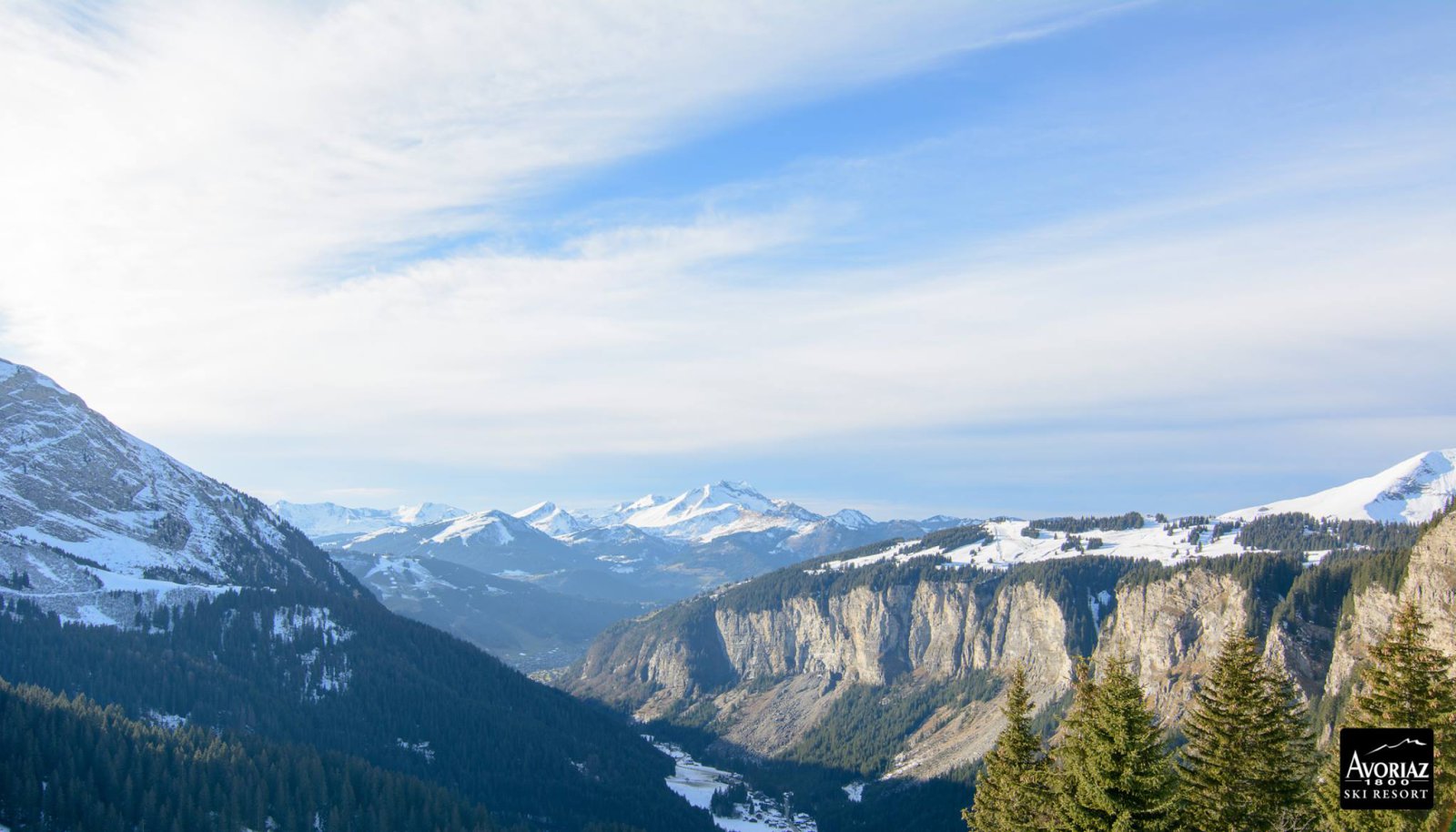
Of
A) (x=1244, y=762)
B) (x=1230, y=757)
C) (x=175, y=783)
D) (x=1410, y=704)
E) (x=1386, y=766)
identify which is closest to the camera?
(x=1386, y=766)

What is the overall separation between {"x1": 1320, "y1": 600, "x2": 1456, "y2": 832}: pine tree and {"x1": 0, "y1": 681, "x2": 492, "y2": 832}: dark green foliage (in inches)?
5343

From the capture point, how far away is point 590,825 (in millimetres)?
189875

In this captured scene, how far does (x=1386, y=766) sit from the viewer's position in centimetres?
3912

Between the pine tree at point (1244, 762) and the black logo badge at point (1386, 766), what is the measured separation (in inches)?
156

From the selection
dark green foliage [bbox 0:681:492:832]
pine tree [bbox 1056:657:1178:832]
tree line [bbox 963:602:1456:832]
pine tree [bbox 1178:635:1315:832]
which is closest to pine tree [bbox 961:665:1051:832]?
tree line [bbox 963:602:1456:832]

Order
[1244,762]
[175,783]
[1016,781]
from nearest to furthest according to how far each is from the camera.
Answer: [1244,762], [1016,781], [175,783]

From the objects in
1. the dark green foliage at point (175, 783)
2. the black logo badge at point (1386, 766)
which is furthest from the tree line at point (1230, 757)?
the dark green foliage at point (175, 783)

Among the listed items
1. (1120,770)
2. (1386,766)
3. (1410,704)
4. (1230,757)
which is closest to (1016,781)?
(1120,770)

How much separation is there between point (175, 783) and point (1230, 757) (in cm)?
13855

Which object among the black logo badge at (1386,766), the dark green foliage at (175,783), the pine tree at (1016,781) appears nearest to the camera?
the black logo badge at (1386,766)

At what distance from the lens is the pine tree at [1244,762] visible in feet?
141

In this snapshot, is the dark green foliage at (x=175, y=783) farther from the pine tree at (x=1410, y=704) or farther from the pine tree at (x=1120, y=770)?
the pine tree at (x=1410, y=704)

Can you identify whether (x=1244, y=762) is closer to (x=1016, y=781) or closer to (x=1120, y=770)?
(x=1120, y=770)

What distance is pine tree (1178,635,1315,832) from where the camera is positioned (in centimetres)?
4306
